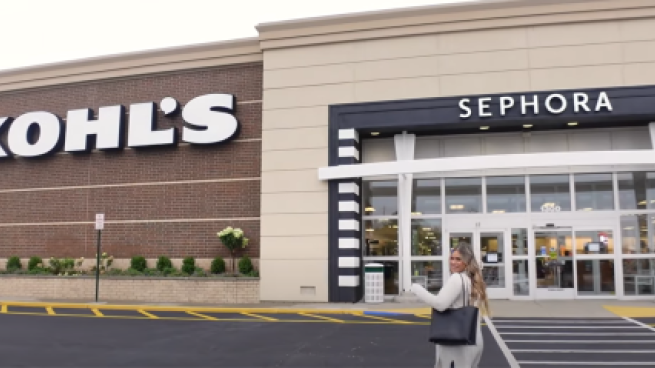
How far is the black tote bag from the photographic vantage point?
14.8 feet

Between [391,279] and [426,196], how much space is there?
281 cm

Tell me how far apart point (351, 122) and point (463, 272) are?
491 inches

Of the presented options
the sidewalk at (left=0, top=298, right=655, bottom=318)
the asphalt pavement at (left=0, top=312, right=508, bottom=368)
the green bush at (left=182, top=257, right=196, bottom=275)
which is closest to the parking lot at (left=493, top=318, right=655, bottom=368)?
the asphalt pavement at (left=0, top=312, right=508, bottom=368)

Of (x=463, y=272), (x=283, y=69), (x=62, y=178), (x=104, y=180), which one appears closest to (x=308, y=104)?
(x=283, y=69)

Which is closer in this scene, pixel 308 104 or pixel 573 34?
pixel 573 34

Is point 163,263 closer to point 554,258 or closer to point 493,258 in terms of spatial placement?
point 493,258

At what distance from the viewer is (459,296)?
4.64 metres

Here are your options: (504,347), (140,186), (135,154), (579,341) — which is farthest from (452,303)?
(135,154)

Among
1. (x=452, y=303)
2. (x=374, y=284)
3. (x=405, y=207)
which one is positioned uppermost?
(x=405, y=207)

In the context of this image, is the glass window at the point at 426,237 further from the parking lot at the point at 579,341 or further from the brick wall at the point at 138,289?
the brick wall at the point at 138,289

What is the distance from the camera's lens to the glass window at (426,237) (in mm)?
17438

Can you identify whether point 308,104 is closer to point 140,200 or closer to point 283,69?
point 283,69

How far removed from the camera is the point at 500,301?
16.4 m

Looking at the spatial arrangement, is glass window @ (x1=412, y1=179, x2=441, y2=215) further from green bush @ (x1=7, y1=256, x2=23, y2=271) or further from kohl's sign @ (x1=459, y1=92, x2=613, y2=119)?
green bush @ (x1=7, y1=256, x2=23, y2=271)
